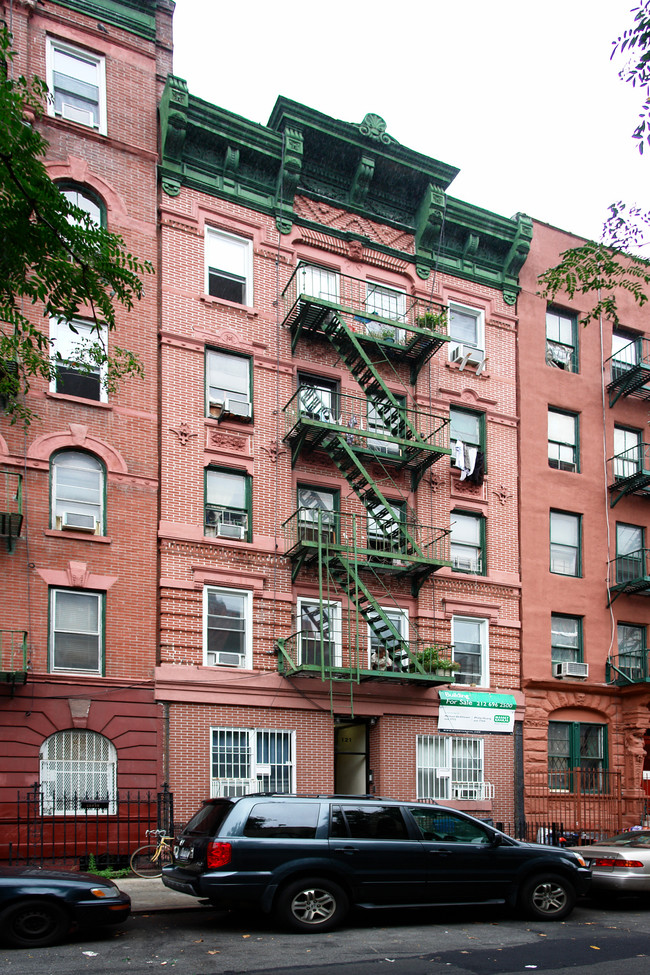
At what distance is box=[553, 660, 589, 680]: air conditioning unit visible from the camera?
23.9 meters

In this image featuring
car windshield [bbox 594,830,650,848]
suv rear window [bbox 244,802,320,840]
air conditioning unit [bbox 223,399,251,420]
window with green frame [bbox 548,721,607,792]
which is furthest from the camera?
window with green frame [bbox 548,721,607,792]

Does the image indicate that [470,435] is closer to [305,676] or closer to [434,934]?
[305,676]

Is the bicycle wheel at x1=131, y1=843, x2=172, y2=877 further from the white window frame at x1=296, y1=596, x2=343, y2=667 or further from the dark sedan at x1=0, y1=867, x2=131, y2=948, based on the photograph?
the dark sedan at x1=0, y1=867, x2=131, y2=948

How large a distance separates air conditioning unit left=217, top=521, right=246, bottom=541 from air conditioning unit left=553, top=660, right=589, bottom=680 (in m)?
8.95

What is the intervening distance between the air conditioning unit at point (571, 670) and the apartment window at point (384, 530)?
17.8ft

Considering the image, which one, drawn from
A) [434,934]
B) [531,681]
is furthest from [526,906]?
[531,681]

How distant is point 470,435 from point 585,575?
15.9ft

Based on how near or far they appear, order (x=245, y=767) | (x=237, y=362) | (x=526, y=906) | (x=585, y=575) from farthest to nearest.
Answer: (x=585, y=575) < (x=237, y=362) < (x=245, y=767) < (x=526, y=906)

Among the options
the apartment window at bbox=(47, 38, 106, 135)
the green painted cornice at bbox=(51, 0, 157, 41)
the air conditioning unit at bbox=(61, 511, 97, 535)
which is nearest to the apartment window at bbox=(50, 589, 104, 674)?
the air conditioning unit at bbox=(61, 511, 97, 535)

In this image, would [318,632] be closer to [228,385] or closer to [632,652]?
[228,385]

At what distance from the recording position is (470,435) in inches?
965

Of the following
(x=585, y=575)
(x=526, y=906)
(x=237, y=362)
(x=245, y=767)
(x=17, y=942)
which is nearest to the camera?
(x=17, y=942)

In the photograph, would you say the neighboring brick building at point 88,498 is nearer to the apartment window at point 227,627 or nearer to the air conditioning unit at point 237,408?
the apartment window at point 227,627

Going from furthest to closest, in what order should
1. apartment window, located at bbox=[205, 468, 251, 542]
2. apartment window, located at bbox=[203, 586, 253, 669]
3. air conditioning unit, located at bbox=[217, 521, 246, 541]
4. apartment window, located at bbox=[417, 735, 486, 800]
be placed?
apartment window, located at bbox=[417, 735, 486, 800] < apartment window, located at bbox=[205, 468, 251, 542] < air conditioning unit, located at bbox=[217, 521, 246, 541] < apartment window, located at bbox=[203, 586, 253, 669]
